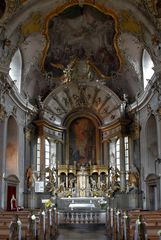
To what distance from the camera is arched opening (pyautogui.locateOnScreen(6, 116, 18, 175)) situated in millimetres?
23205

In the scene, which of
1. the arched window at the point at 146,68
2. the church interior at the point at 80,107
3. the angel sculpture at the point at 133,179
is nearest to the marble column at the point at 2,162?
the church interior at the point at 80,107

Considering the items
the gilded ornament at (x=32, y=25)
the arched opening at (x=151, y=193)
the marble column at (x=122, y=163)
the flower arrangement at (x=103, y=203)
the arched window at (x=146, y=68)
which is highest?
the gilded ornament at (x=32, y=25)

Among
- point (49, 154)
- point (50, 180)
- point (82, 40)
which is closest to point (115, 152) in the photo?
point (49, 154)

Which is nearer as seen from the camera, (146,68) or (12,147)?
(12,147)

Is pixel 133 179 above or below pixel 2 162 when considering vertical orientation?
below

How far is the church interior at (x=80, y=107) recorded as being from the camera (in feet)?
66.5

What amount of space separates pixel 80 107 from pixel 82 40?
562 centimetres

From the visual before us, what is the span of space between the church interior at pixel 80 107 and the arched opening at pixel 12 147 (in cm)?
6

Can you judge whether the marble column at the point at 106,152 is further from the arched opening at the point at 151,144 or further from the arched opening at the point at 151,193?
the arched opening at the point at 151,193

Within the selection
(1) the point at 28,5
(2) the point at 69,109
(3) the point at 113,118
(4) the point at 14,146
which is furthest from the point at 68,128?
(1) the point at 28,5

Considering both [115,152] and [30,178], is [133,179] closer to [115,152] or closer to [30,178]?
[115,152]

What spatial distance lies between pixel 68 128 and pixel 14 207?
9.34 metres

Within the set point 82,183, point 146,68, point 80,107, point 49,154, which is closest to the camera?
point 146,68

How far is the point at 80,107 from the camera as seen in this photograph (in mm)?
28453
